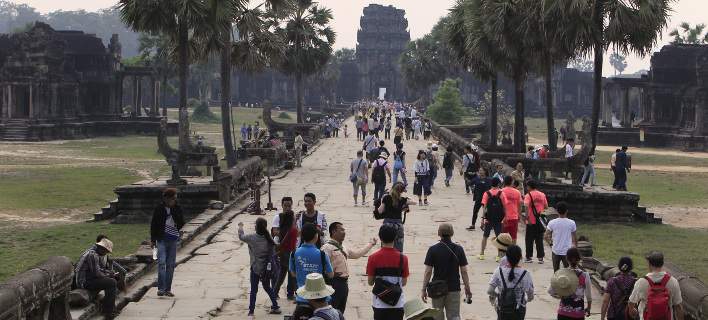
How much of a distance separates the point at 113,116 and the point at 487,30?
42.5 metres

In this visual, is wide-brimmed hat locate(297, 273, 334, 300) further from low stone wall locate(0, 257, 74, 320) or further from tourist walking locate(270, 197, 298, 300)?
tourist walking locate(270, 197, 298, 300)

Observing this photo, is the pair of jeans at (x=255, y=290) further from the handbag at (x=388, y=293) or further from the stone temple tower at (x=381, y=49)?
the stone temple tower at (x=381, y=49)

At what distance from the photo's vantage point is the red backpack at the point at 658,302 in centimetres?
1012

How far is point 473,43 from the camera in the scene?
3531cm

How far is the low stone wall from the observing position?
377 inches

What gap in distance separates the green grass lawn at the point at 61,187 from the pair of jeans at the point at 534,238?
14637 mm

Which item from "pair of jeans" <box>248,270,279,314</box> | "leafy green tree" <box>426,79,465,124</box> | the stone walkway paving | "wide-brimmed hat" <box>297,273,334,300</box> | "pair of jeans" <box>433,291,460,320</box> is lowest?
the stone walkway paving

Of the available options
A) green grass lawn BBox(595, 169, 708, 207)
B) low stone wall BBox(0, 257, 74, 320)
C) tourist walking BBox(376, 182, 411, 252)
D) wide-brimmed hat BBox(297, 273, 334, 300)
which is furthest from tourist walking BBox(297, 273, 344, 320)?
green grass lawn BBox(595, 169, 708, 207)

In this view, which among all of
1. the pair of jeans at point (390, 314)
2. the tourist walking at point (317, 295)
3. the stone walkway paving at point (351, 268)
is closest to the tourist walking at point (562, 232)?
the stone walkway paving at point (351, 268)

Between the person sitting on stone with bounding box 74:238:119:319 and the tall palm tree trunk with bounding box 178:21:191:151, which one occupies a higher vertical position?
the tall palm tree trunk with bounding box 178:21:191:151

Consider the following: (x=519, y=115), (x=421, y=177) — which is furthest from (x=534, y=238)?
(x=519, y=115)

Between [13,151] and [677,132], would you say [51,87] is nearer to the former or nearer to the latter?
[13,151]

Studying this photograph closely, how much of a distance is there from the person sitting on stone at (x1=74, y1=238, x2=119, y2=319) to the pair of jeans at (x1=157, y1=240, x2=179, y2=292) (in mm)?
1252

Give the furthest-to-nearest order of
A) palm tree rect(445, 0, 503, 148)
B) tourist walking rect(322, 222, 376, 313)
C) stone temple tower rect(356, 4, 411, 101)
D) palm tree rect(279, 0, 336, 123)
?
1. stone temple tower rect(356, 4, 411, 101)
2. palm tree rect(279, 0, 336, 123)
3. palm tree rect(445, 0, 503, 148)
4. tourist walking rect(322, 222, 376, 313)
